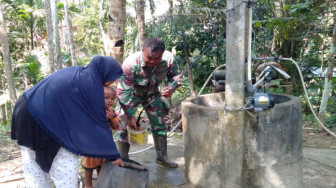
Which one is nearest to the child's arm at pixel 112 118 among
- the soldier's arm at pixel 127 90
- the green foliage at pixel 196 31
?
the soldier's arm at pixel 127 90

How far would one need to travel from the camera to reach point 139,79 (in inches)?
134

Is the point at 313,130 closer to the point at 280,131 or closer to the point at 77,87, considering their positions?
the point at 280,131

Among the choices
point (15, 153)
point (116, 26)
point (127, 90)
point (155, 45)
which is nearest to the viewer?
point (155, 45)

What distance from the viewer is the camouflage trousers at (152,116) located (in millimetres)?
3504

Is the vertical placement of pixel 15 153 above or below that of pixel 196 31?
below

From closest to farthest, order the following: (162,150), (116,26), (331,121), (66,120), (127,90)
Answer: (66,120) → (127,90) → (162,150) → (116,26) → (331,121)

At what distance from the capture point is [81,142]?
206cm

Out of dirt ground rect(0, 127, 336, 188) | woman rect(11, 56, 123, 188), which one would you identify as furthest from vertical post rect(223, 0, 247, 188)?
dirt ground rect(0, 127, 336, 188)

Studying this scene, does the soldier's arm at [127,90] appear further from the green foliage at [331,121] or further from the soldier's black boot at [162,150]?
the green foliage at [331,121]

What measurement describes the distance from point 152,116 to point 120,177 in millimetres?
1262

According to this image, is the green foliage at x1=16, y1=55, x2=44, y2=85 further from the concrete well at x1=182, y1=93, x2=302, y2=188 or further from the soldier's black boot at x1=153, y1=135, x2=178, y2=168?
the concrete well at x1=182, y1=93, x2=302, y2=188

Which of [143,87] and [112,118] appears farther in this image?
[143,87]

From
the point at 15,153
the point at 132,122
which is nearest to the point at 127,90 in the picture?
the point at 132,122

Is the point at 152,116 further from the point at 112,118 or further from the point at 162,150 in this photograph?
the point at 112,118
